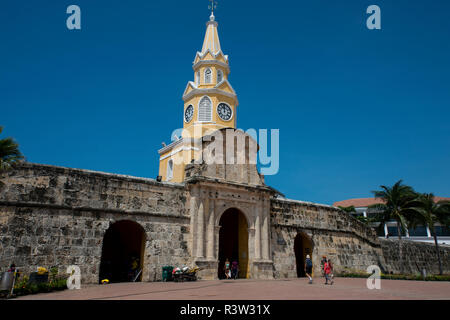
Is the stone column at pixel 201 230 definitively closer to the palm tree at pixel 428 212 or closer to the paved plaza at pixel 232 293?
the paved plaza at pixel 232 293

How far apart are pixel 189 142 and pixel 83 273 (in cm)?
1440

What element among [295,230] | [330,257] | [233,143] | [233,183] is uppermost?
[233,143]

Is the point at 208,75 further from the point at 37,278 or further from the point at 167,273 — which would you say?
the point at 37,278

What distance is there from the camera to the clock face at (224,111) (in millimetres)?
28109

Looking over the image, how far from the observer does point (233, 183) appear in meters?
19.4

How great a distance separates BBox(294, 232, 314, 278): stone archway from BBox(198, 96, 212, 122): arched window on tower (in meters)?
11.5

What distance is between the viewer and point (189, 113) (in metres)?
28.9

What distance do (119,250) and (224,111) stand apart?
1373 cm

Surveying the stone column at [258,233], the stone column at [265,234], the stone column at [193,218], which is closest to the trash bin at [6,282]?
the stone column at [193,218]

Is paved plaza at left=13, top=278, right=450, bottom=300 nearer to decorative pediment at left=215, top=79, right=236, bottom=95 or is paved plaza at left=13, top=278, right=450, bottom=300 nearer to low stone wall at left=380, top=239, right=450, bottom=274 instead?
low stone wall at left=380, top=239, right=450, bottom=274

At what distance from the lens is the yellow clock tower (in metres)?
27.2

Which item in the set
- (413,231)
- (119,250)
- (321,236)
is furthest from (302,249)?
(413,231)

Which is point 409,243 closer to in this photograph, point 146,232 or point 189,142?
point 189,142
